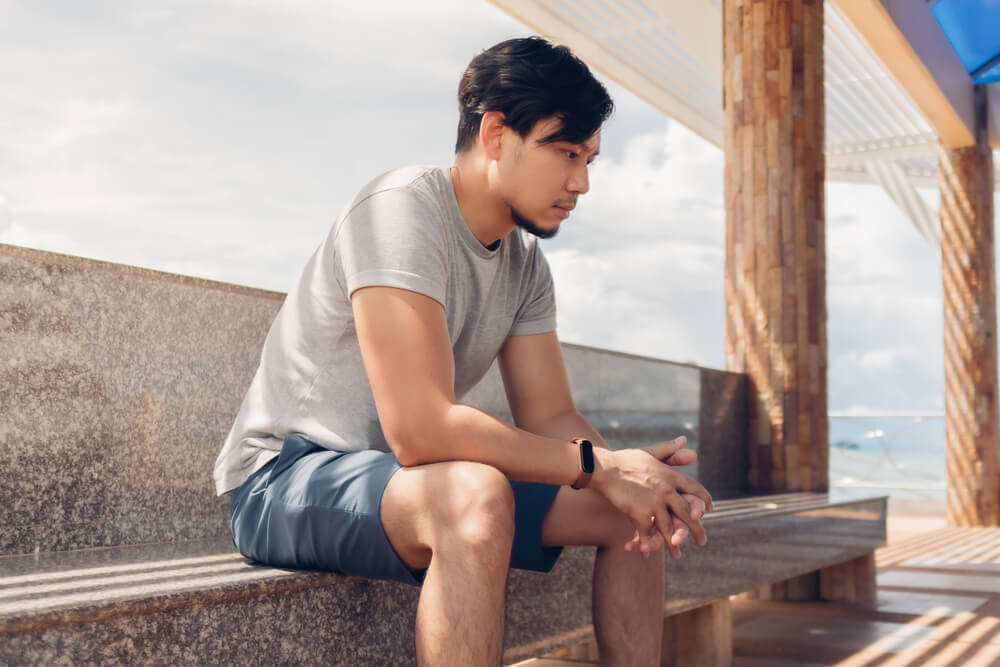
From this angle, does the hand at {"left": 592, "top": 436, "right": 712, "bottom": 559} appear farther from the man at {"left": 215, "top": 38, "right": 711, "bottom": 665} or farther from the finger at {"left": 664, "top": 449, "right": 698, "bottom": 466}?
the finger at {"left": 664, "top": 449, "right": 698, "bottom": 466}

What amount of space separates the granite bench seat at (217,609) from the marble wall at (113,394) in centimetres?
8

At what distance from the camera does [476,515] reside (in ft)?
3.62

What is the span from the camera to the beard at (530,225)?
4.81ft

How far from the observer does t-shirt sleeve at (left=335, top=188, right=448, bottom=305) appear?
4.13 ft

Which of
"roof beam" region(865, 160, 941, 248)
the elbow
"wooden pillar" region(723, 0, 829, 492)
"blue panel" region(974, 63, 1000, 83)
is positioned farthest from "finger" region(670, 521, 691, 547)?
"roof beam" region(865, 160, 941, 248)

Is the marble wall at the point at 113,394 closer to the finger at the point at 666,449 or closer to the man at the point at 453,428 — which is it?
the man at the point at 453,428

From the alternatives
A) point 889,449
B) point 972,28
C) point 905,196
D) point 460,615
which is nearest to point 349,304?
point 460,615

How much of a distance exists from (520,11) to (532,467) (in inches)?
272

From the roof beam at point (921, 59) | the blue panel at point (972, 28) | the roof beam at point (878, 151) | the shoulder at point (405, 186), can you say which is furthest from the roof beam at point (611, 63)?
the shoulder at point (405, 186)

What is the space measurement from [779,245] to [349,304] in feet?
11.0

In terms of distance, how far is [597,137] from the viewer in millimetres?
1502

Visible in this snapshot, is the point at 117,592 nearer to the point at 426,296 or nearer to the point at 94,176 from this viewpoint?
the point at 426,296

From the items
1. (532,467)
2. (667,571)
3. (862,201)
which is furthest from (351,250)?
(862,201)

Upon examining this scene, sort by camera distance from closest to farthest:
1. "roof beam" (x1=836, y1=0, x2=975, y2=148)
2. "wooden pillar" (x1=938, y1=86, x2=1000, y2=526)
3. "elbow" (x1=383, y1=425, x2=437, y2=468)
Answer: "elbow" (x1=383, y1=425, x2=437, y2=468)
"roof beam" (x1=836, y1=0, x2=975, y2=148)
"wooden pillar" (x1=938, y1=86, x2=1000, y2=526)
